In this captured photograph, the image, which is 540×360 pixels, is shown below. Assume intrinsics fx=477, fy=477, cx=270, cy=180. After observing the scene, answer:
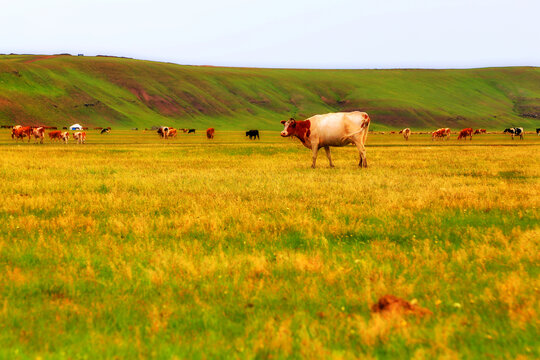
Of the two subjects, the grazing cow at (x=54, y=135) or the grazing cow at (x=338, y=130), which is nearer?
the grazing cow at (x=338, y=130)

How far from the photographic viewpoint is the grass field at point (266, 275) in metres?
4.44

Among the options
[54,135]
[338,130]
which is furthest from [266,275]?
[54,135]

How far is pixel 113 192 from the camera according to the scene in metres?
13.9

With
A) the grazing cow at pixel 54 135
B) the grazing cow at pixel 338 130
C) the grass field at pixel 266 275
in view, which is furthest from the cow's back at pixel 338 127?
the grazing cow at pixel 54 135

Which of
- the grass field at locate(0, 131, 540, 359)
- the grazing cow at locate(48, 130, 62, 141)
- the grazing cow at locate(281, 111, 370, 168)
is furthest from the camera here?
the grazing cow at locate(48, 130, 62, 141)

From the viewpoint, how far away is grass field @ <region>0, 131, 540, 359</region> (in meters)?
4.44

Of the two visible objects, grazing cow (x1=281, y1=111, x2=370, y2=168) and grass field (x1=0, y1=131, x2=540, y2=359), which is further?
grazing cow (x1=281, y1=111, x2=370, y2=168)

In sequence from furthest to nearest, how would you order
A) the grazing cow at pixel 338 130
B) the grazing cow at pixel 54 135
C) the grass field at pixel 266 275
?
the grazing cow at pixel 54 135 → the grazing cow at pixel 338 130 → the grass field at pixel 266 275

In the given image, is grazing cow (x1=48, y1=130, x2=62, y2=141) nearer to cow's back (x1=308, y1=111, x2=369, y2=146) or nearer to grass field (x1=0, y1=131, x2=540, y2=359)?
cow's back (x1=308, y1=111, x2=369, y2=146)

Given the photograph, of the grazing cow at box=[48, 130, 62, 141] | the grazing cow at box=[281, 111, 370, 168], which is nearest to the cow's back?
the grazing cow at box=[281, 111, 370, 168]

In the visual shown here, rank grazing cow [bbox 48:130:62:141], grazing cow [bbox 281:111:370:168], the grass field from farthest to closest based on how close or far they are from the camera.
A: grazing cow [bbox 48:130:62:141] → grazing cow [bbox 281:111:370:168] → the grass field

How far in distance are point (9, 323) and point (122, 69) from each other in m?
201

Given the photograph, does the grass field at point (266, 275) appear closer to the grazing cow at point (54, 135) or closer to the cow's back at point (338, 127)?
the cow's back at point (338, 127)

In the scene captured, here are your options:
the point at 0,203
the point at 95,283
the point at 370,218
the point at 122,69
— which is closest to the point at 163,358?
the point at 95,283
